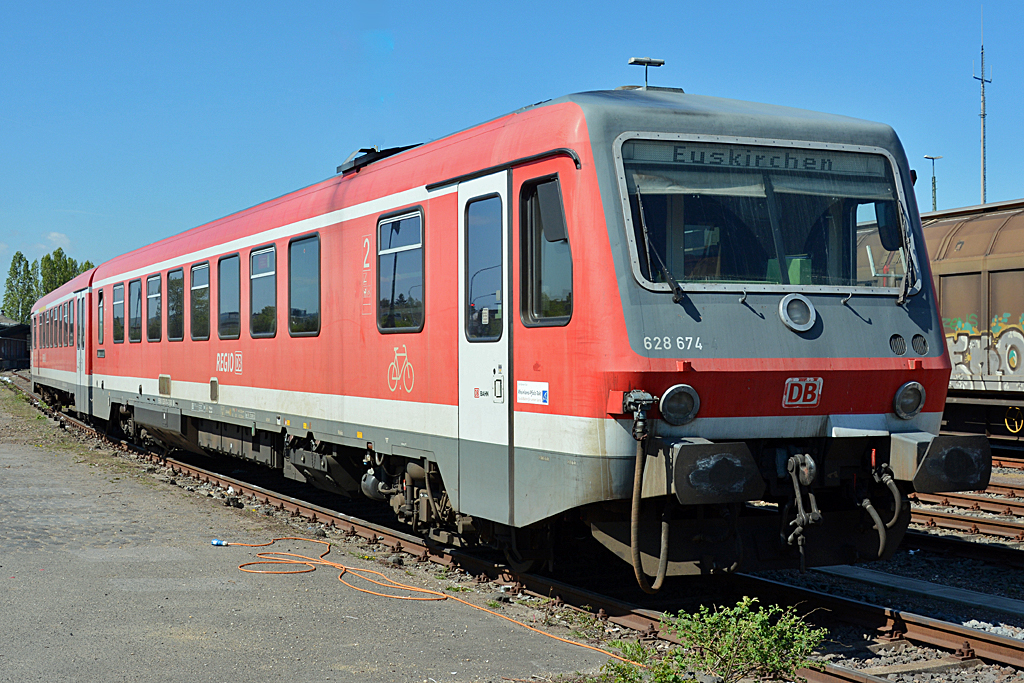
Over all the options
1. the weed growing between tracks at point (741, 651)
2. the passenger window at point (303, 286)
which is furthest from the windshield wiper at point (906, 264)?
the passenger window at point (303, 286)

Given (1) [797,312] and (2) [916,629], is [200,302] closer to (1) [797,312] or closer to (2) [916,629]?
(1) [797,312]

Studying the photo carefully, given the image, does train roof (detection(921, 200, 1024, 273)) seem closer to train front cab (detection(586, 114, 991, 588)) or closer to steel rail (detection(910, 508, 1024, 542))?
steel rail (detection(910, 508, 1024, 542))

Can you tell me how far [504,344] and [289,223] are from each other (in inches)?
184

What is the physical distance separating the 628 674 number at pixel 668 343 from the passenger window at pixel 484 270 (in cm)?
136

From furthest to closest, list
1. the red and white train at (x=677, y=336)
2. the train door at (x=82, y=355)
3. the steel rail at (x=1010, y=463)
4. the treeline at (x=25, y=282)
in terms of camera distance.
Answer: the treeline at (x=25, y=282) → the train door at (x=82, y=355) → the steel rail at (x=1010, y=463) → the red and white train at (x=677, y=336)

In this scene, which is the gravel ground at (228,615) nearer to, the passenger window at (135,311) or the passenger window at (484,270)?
the passenger window at (484,270)

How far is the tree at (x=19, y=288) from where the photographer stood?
98.9 meters

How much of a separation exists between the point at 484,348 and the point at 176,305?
8.89m

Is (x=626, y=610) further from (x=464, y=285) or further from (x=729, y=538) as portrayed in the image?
(x=464, y=285)

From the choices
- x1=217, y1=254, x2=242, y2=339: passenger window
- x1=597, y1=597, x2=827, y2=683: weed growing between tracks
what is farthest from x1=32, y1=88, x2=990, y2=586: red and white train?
x1=217, y1=254, x2=242, y2=339: passenger window

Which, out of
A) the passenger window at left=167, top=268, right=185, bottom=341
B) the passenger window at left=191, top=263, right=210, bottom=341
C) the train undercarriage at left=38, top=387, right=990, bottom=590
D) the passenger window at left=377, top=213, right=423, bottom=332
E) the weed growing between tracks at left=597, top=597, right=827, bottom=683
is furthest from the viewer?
the passenger window at left=167, top=268, right=185, bottom=341

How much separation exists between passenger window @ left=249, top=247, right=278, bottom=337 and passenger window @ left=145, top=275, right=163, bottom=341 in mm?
4430

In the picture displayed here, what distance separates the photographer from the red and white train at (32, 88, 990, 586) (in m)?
6.14

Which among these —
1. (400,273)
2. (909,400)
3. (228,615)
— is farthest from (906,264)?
(228,615)
